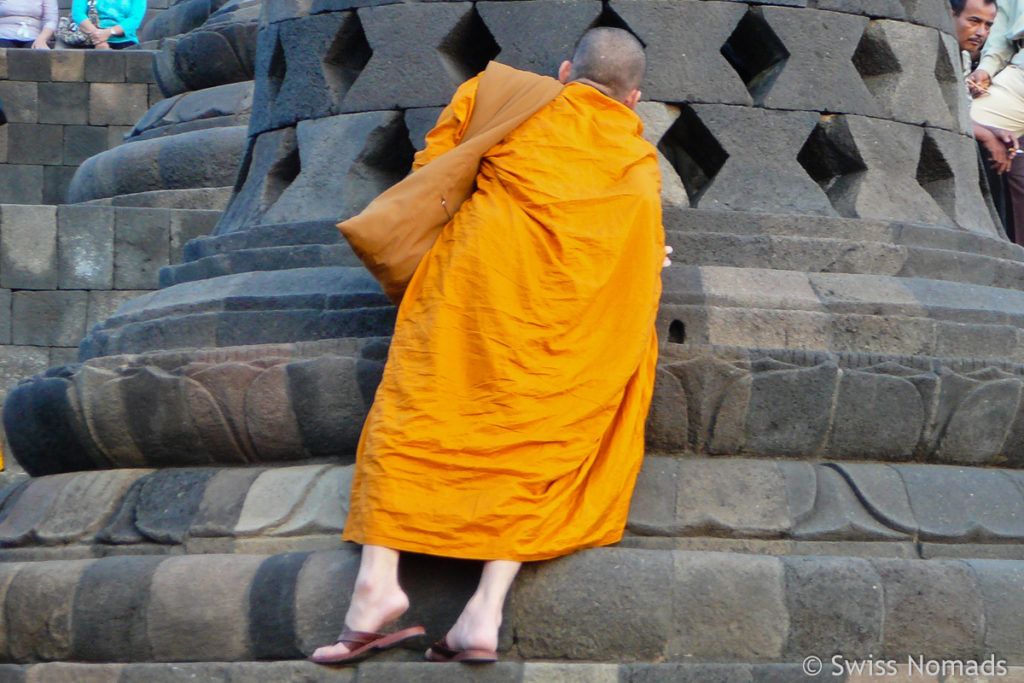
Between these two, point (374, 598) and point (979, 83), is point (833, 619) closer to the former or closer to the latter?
point (374, 598)

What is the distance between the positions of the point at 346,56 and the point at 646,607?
254 cm

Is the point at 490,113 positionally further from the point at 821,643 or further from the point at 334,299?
the point at 821,643

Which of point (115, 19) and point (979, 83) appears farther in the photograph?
point (115, 19)

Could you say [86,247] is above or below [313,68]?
below

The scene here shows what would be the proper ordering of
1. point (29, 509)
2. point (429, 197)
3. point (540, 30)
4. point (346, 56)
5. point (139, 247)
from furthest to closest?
point (139, 247) → point (346, 56) → point (540, 30) → point (29, 509) → point (429, 197)

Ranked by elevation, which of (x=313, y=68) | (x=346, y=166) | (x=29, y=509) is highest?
(x=313, y=68)

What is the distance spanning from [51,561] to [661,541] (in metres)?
1.83

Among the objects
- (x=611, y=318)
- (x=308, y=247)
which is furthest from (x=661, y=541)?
(x=308, y=247)

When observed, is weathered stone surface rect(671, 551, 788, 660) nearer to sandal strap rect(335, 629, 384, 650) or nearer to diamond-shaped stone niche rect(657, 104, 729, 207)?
sandal strap rect(335, 629, 384, 650)

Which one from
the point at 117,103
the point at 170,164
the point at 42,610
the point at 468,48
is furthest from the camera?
the point at 117,103

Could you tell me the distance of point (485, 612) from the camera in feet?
13.3

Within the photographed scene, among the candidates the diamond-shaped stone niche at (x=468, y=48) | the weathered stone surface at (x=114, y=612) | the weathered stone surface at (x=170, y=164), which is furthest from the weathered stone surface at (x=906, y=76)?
the weathered stone surface at (x=170, y=164)

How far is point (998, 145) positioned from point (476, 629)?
3934mm

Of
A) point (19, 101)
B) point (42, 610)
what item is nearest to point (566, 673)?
point (42, 610)
